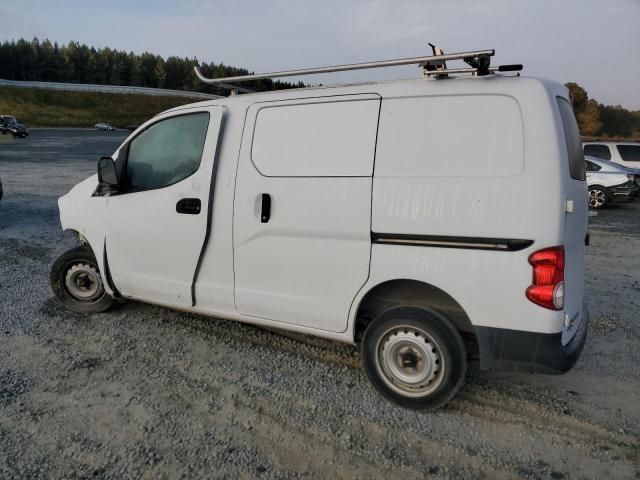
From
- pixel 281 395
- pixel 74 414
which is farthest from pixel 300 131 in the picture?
pixel 74 414

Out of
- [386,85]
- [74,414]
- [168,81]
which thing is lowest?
[74,414]

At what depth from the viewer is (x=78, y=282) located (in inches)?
194

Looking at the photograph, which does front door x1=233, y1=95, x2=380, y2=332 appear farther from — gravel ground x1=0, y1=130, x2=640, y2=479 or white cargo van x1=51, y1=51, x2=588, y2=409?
gravel ground x1=0, y1=130, x2=640, y2=479

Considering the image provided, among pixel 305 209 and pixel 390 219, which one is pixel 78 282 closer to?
pixel 305 209

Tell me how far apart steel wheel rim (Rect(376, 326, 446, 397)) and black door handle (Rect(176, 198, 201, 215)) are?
1.72 metres

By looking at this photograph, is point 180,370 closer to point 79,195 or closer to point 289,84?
point 79,195

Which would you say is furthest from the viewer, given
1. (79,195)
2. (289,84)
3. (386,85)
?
(79,195)

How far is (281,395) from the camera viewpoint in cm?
351

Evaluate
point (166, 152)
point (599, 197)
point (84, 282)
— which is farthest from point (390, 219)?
point (599, 197)

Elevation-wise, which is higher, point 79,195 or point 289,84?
point 289,84

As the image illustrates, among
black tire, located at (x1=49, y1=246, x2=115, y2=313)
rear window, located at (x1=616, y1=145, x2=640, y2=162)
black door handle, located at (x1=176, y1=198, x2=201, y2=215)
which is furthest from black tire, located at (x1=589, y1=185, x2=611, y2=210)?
black tire, located at (x1=49, y1=246, x2=115, y2=313)

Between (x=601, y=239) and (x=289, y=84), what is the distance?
24.7 ft

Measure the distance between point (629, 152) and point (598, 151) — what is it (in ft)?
2.74

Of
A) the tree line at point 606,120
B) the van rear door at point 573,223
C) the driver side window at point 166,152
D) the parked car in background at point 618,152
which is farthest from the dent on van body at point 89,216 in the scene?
the tree line at point 606,120
